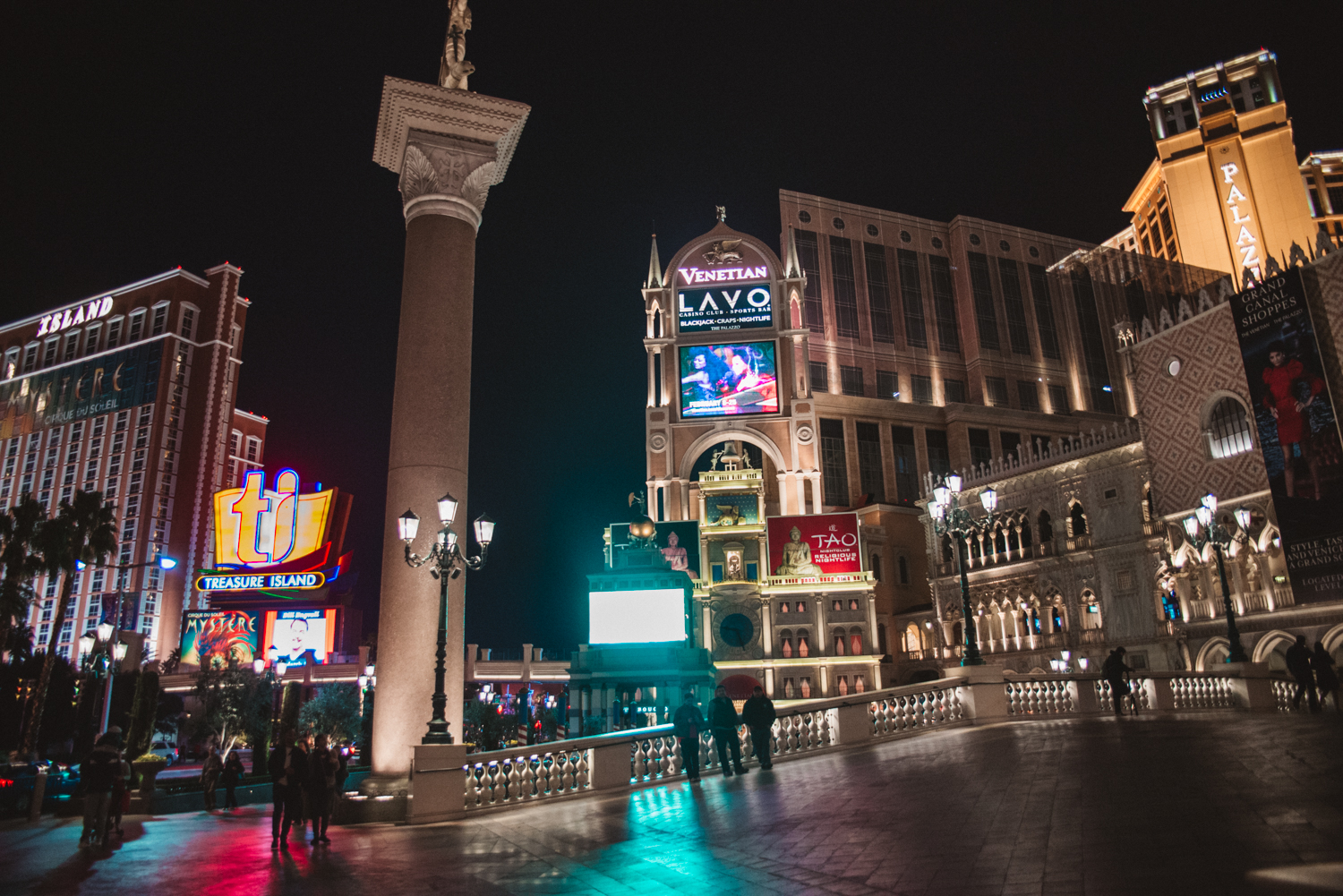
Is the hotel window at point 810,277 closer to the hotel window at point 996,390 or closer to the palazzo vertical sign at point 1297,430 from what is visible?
the hotel window at point 996,390

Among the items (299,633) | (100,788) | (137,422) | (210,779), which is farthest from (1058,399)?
(137,422)

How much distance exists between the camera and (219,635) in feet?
160

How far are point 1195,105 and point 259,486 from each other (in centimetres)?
6337

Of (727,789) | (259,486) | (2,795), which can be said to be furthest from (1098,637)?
(259,486)

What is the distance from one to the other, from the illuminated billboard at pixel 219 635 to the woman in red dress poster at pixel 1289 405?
4912 cm

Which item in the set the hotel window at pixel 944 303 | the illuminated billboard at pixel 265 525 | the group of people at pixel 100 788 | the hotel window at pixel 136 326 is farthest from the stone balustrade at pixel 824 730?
the hotel window at pixel 136 326

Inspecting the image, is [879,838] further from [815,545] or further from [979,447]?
[979,447]

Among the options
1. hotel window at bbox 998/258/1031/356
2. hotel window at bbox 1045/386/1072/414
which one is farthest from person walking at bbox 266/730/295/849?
hotel window at bbox 1045/386/1072/414

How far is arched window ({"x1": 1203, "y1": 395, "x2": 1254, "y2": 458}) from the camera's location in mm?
28859

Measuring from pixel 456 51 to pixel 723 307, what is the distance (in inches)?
1408

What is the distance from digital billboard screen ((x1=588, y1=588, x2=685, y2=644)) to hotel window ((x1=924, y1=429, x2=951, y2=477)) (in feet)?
95.0

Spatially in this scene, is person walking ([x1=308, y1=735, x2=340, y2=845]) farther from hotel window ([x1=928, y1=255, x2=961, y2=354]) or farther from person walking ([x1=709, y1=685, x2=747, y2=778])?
hotel window ([x1=928, y1=255, x2=961, y2=354])

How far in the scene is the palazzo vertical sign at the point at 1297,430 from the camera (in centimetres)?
2575

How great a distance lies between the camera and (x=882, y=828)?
7.38 meters
